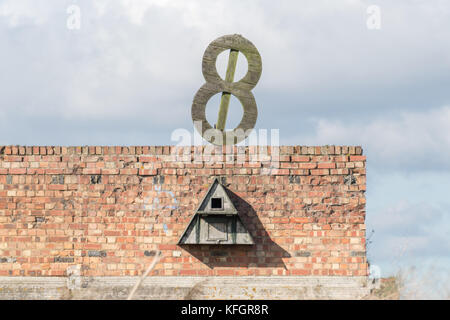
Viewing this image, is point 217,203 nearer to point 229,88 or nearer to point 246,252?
point 246,252

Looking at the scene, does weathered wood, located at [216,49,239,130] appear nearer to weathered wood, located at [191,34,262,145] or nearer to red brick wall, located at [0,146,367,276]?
weathered wood, located at [191,34,262,145]

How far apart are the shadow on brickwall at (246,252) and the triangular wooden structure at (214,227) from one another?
22 centimetres

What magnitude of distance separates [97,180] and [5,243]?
1890mm

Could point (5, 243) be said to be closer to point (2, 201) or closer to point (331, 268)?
point (2, 201)

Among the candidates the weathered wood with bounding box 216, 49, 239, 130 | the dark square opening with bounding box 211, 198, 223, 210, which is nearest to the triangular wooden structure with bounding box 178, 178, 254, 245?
the dark square opening with bounding box 211, 198, 223, 210

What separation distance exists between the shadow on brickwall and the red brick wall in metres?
0.02

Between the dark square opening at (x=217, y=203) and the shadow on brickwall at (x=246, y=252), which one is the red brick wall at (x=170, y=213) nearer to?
the shadow on brickwall at (x=246, y=252)

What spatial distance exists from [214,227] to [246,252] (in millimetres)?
708

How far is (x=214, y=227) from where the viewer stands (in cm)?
1223

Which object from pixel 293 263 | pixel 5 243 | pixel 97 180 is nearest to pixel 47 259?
pixel 5 243

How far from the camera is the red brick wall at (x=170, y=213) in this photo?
489 inches

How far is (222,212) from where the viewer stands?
12.1 meters

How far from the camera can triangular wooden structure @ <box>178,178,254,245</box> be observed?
12.2 m
